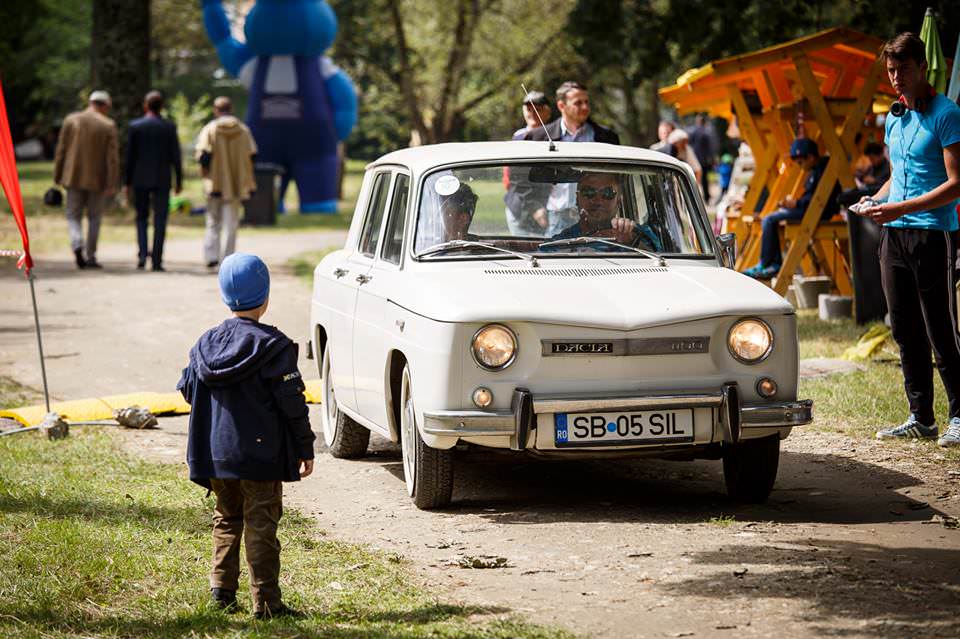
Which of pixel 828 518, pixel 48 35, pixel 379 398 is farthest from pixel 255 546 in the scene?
pixel 48 35

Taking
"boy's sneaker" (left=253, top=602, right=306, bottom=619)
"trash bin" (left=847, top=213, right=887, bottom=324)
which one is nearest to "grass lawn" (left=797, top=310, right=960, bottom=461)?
"trash bin" (left=847, top=213, right=887, bottom=324)

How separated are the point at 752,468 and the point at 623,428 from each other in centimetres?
78

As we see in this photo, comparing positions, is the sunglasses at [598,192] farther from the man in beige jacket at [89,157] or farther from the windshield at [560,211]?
the man in beige jacket at [89,157]

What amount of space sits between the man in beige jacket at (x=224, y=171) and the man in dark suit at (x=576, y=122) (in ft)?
30.8

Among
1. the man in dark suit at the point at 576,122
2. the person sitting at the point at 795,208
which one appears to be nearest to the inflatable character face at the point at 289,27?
the person sitting at the point at 795,208

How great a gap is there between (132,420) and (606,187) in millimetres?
3727

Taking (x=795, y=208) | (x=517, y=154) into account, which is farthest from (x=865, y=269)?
(x=517, y=154)

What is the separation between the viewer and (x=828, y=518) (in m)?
6.70

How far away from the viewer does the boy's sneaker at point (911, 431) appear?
27.7 ft

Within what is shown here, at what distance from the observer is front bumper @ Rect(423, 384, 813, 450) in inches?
253

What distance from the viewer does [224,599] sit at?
5258 mm

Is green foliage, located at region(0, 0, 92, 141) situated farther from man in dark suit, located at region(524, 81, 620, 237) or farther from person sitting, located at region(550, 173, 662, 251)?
person sitting, located at region(550, 173, 662, 251)

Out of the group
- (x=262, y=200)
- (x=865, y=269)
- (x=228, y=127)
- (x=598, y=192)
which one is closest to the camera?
(x=598, y=192)

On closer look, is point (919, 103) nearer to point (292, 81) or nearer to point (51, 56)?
point (292, 81)
